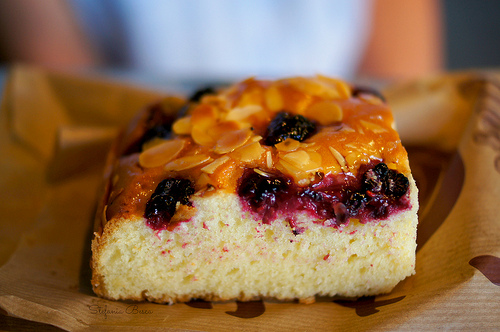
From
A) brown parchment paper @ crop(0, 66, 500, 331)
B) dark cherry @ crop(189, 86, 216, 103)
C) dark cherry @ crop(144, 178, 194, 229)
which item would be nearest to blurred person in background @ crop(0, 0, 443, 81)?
brown parchment paper @ crop(0, 66, 500, 331)

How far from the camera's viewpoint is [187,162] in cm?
160

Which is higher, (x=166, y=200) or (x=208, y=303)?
(x=166, y=200)

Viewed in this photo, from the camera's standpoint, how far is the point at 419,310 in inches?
57.1

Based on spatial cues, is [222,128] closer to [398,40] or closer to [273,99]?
[273,99]

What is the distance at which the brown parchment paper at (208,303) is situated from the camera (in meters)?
1.49

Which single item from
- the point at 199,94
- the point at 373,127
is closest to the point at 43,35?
the point at 199,94

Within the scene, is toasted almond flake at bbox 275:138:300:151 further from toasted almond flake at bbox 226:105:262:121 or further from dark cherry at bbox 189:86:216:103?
dark cherry at bbox 189:86:216:103

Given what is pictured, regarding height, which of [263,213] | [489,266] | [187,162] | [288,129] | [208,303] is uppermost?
[288,129]

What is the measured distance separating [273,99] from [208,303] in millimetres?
910

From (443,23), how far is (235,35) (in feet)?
13.2

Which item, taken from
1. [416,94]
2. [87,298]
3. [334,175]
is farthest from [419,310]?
[416,94]

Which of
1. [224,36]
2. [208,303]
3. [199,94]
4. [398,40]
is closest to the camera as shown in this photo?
[208,303]

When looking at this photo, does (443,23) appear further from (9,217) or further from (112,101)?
(9,217)

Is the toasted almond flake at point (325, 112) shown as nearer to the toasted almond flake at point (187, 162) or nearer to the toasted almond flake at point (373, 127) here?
the toasted almond flake at point (373, 127)
